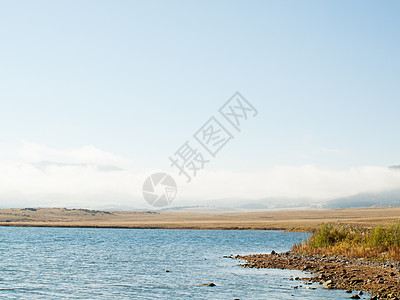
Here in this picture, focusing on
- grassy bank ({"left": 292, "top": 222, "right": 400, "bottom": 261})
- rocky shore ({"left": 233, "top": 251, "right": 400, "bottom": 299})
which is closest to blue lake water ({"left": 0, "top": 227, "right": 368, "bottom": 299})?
rocky shore ({"left": 233, "top": 251, "right": 400, "bottom": 299})

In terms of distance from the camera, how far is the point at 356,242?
41.8 m

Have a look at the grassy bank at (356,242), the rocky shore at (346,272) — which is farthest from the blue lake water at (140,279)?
the grassy bank at (356,242)

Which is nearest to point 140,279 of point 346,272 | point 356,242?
point 346,272

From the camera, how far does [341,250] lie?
41.8 meters

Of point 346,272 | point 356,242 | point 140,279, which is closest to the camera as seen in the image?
point 346,272

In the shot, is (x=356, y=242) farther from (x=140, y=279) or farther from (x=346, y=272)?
(x=140, y=279)

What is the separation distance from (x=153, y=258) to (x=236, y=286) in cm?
2093

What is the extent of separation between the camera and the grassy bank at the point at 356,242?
37.2 m

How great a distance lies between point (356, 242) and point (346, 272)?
10.7 metres

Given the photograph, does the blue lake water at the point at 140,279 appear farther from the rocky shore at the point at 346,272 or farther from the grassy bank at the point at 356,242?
the grassy bank at the point at 356,242

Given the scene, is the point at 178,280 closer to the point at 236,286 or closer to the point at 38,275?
the point at 236,286

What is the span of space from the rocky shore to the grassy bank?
4.64 ft

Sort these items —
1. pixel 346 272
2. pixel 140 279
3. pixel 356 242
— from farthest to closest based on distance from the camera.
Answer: pixel 356 242 → pixel 140 279 → pixel 346 272

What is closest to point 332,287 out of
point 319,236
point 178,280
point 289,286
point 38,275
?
point 289,286
